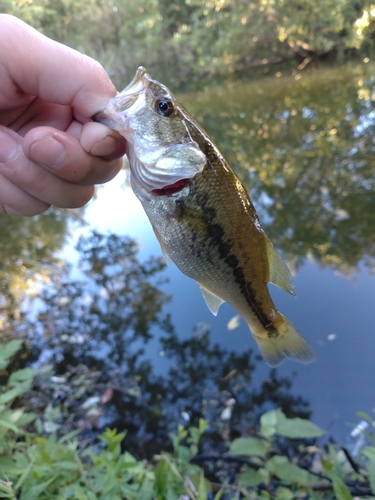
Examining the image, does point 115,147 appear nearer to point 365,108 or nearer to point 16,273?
point 16,273

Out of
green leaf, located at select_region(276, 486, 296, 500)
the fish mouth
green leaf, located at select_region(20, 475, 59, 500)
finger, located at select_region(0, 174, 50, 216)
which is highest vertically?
the fish mouth

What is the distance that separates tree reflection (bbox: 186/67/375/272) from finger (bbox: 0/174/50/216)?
132 inches

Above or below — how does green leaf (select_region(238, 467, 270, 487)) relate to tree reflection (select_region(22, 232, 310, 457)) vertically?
below

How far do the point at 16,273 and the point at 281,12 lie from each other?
17906mm

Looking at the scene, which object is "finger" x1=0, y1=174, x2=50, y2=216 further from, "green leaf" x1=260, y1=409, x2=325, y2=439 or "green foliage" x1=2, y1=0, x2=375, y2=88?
"green foliage" x1=2, y1=0, x2=375, y2=88

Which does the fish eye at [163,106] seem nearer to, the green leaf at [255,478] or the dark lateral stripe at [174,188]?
the dark lateral stripe at [174,188]

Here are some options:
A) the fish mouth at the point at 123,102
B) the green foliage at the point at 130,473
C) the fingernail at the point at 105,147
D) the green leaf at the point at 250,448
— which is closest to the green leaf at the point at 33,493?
the green foliage at the point at 130,473

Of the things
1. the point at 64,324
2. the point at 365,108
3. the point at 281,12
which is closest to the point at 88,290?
the point at 64,324

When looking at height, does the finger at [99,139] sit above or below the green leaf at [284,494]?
above

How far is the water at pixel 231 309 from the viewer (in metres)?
3.13

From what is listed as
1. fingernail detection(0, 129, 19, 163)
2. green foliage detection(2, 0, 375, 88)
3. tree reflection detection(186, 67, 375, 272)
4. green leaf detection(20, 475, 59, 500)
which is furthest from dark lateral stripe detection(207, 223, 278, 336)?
green foliage detection(2, 0, 375, 88)

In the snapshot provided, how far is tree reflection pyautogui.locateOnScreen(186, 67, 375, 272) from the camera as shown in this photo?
4.60 meters

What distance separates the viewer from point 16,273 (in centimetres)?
509

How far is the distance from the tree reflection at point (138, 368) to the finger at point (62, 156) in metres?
2.40
